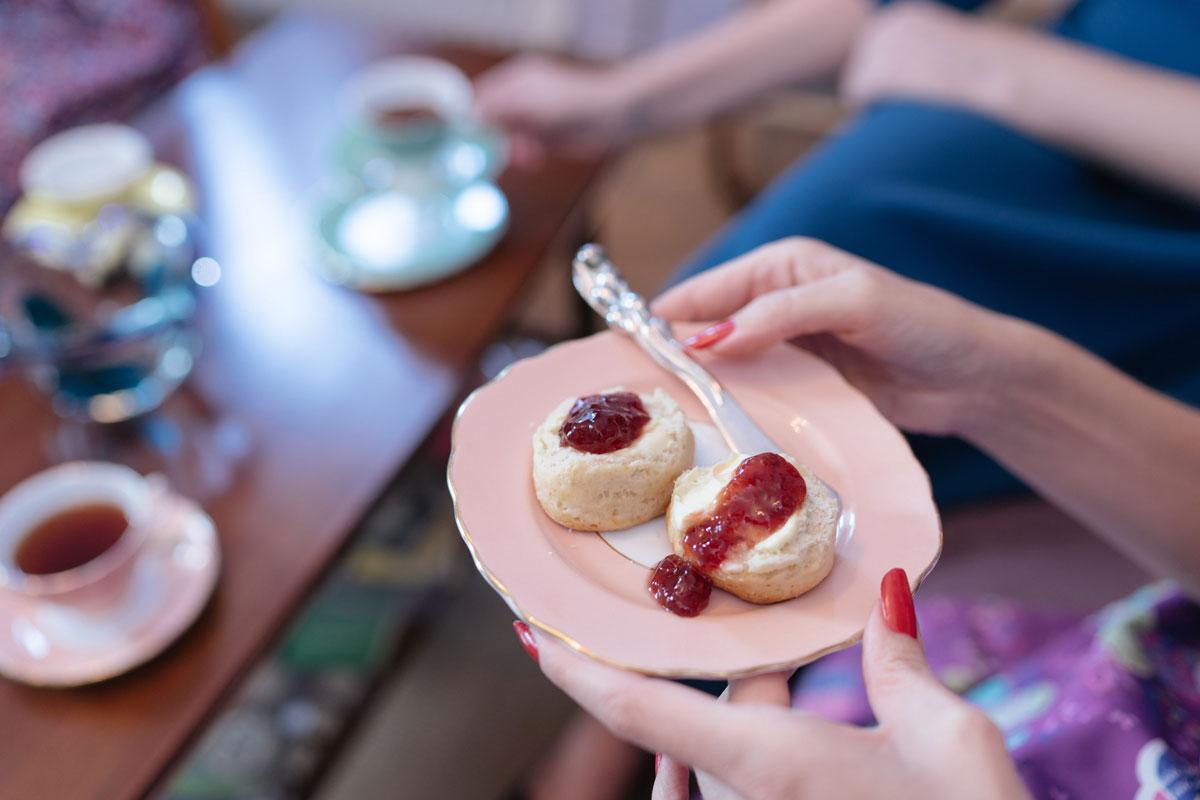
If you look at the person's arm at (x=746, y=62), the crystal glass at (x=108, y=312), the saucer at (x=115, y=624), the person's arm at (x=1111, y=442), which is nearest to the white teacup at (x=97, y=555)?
the saucer at (x=115, y=624)

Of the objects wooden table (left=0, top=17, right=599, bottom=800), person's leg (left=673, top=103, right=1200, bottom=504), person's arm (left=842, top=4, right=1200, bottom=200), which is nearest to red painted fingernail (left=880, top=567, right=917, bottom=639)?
person's leg (left=673, top=103, right=1200, bottom=504)

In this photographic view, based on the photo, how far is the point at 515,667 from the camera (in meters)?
1.68

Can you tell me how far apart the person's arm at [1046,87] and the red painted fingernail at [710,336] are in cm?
72

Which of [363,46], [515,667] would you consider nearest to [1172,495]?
[515,667]

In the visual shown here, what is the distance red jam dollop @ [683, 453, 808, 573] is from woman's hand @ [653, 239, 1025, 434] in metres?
0.13

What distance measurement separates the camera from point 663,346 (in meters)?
0.79

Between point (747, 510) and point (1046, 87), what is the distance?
35.9 inches

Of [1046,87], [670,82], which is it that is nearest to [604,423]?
[1046,87]

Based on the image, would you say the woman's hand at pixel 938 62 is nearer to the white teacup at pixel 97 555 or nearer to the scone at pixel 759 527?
the scone at pixel 759 527

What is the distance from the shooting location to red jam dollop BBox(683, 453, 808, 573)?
0.65 metres

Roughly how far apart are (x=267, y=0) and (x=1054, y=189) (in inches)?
136

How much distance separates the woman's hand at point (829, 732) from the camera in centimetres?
52

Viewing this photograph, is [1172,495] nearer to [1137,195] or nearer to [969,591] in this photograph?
[969,591]

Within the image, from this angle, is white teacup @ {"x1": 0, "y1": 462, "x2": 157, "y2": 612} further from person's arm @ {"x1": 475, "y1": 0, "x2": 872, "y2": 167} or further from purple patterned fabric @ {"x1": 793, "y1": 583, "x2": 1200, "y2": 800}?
person's arm @ {"x1": 475, "y1": 0, "x2": 872, "y2": 167}
